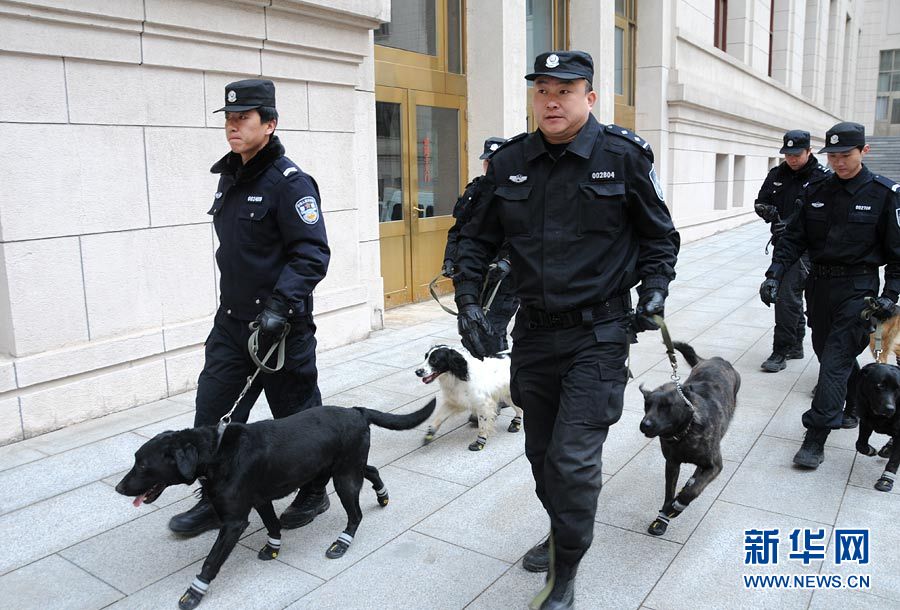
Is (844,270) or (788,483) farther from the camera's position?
(844,270)

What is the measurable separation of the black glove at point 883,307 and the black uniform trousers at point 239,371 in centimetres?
345

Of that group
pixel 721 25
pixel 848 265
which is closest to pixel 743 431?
pixel 848 265

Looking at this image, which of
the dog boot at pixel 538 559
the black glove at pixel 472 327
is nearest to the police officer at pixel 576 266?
the black glove at pixel 472 327

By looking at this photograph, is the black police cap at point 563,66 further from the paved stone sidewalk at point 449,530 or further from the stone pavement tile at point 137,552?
the stone pavement tile at point 137,552

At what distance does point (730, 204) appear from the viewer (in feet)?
71.2

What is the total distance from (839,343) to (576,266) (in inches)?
105

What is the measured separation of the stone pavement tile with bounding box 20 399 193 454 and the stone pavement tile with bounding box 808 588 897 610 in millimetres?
4510

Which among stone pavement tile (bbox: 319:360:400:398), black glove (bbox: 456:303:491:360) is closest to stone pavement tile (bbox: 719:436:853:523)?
black glove (bbox: 456:303:491:360)

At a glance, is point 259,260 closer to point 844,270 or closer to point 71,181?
point 71,181

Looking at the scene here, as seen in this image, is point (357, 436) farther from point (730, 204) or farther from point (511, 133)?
point (730, 204)

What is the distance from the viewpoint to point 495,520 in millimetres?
4012

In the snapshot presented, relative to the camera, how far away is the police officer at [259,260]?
3613mm

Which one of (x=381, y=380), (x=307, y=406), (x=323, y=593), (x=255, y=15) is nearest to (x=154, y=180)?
(x=255, y=15)

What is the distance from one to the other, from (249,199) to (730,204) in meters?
20.4
